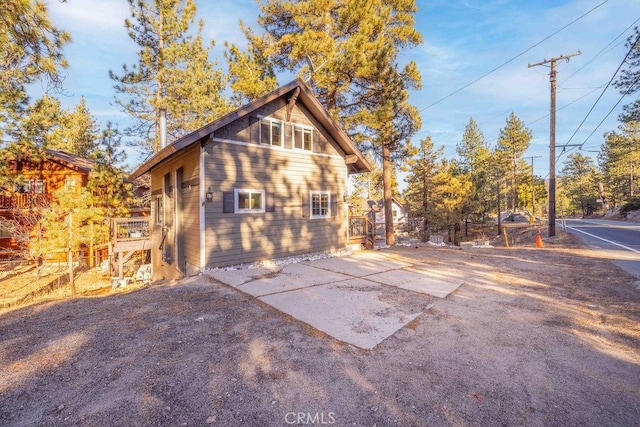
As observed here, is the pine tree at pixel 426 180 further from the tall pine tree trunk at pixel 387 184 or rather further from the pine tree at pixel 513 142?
the pine tree at pixel 513 142

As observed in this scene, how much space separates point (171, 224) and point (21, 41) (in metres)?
5.96

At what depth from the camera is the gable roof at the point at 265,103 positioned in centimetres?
728

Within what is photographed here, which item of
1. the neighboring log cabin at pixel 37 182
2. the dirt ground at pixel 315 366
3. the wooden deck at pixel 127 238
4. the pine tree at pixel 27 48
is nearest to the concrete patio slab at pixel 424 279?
the dirt ground at pixel 315 366

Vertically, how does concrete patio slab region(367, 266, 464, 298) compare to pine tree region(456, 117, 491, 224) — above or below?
below

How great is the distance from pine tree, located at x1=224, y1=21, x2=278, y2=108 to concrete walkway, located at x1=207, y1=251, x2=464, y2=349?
8.70 meters

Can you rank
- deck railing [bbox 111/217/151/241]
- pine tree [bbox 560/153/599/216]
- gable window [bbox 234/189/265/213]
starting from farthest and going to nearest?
pine tree [bbox 560/153/599/216]
deck railing [bbox 111/217/151/241]
gable window [bbox 234/189/265/213]

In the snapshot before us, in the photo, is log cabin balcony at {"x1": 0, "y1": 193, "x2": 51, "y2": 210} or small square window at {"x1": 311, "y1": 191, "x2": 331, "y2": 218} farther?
log cabin balcony at {"x1": 0, "y1": 193, "x2": 51, "y2": 210}

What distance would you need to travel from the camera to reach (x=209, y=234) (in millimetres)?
7809

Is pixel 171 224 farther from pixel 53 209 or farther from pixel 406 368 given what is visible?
pixel 406 368

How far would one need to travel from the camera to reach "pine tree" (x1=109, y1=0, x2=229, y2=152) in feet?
49.8

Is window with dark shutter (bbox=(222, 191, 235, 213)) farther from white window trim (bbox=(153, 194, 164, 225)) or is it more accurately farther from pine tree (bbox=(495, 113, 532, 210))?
pine tree (bbox=(495, 113, 532, 210))

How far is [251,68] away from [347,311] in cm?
1294

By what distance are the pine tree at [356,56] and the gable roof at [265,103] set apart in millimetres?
1657

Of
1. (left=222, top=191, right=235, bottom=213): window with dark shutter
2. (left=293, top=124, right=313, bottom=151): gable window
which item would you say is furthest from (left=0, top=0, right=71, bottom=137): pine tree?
(left=293, top=124, right=313, bottom=151): gable window
